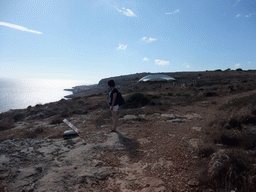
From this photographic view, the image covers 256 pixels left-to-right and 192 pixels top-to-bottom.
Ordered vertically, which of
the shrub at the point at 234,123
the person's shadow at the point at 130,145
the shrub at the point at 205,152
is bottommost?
the person's shadow at the point at 130,145

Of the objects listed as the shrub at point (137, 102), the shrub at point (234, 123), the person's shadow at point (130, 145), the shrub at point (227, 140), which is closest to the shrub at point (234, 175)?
the shrub at point (227, 140)

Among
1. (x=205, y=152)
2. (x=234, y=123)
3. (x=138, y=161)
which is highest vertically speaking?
(x=234, y=123)

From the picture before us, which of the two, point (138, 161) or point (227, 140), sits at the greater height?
point (227, 140)

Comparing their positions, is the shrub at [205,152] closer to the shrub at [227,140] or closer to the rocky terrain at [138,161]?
the rocky terrain at [138,161]

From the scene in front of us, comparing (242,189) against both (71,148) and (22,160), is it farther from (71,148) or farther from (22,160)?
(22,160)

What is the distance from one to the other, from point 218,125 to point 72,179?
4.84 metres

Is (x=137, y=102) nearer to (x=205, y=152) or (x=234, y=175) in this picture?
(x=205, y=152)

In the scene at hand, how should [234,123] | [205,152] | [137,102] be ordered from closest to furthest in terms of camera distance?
[205,152] → [234,123] → [137,102]

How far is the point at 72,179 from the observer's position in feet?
10.7

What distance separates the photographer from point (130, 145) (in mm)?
4945

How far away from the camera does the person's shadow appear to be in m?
4.41

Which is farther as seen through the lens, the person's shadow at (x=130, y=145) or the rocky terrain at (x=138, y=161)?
the person's shadow at (x=130, y=145)

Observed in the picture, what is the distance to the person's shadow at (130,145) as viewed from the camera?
174 inches

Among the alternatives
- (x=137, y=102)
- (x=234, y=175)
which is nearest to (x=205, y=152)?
(x=234, y=175)
